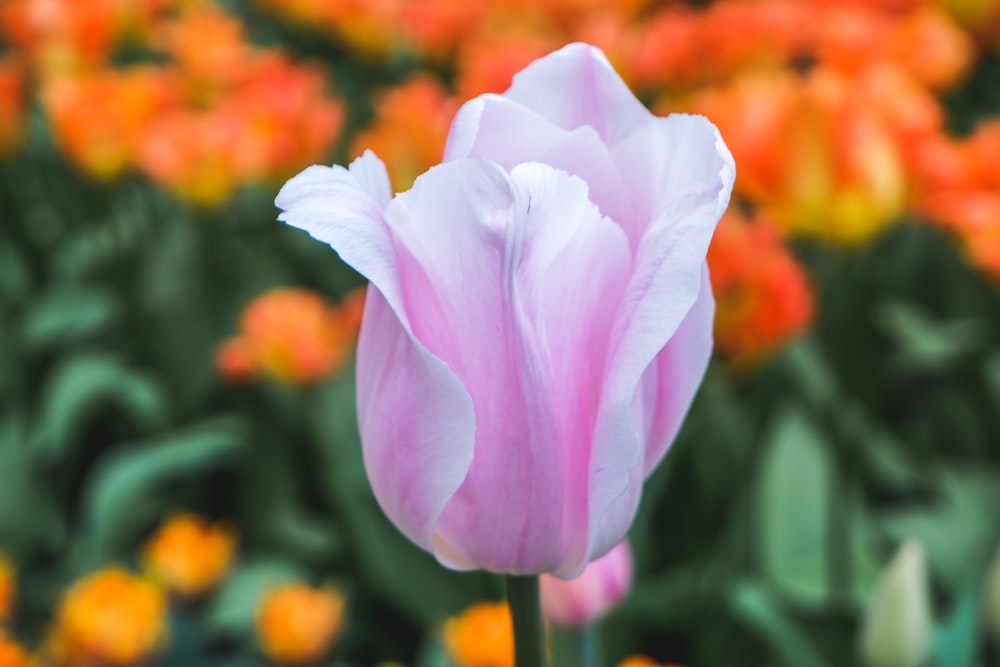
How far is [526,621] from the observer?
0.31 meters

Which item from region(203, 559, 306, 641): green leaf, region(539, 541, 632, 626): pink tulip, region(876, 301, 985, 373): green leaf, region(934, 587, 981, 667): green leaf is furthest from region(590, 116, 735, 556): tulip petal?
region(876, 301, 985, 373): green leaf

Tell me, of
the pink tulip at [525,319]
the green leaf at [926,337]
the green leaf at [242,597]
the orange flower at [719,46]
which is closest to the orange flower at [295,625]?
the green leaf at [242,597]

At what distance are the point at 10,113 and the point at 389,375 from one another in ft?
4.67

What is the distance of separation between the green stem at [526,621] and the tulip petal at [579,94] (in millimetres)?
136

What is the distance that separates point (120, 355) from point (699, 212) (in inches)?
50.1

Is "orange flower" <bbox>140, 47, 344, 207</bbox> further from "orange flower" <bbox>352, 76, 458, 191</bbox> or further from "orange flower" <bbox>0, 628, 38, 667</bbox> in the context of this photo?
"orange flower" <bbox>0, 628, 38, 667</bbox>

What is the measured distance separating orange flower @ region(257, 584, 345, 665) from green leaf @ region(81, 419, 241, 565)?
0.36 meters

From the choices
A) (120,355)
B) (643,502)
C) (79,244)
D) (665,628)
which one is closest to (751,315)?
(643,502)

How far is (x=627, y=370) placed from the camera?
0.90 ft

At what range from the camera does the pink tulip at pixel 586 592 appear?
507 millimetres

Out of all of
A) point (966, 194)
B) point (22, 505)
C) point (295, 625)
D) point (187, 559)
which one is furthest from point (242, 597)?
point (966, 194)

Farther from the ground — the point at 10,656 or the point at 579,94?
the point at 579,94

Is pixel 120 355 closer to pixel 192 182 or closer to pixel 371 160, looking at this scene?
pixel 192 182

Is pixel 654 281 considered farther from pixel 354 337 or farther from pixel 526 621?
pixel 354 337
